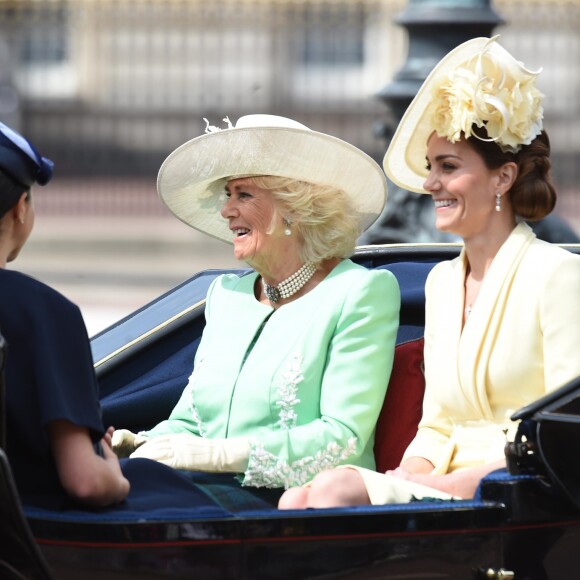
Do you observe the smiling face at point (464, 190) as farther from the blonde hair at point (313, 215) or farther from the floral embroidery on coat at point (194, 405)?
the floral embroidery on coat at point (194, 405)

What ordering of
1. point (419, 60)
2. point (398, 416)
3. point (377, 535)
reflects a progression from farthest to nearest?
point (419, 60)
point (398, 416)
point (377, 535)

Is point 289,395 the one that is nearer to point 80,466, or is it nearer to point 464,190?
point 464,190

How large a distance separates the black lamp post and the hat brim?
9.74 feet

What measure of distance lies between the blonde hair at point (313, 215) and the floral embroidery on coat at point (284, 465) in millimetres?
526

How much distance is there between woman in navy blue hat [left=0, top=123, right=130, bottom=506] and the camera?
2.81 meters

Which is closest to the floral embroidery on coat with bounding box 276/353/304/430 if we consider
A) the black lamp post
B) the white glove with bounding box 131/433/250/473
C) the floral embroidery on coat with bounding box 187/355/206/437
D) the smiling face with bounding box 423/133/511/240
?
the white glove with bounding box 131/433/250/473

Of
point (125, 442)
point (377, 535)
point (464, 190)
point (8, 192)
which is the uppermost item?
point (8, 192)

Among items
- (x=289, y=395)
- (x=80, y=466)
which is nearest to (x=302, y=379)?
(x=289, y=395)

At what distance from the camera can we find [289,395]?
11.7 feet

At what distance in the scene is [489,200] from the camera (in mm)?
3562

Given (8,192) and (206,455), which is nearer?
(8,192)

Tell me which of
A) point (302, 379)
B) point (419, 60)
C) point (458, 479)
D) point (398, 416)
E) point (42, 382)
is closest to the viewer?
point (42, 382)

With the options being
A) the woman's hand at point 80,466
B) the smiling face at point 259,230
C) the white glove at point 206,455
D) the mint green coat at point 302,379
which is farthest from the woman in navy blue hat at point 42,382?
the smiling face at point 259,230

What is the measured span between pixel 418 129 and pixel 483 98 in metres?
0.30
